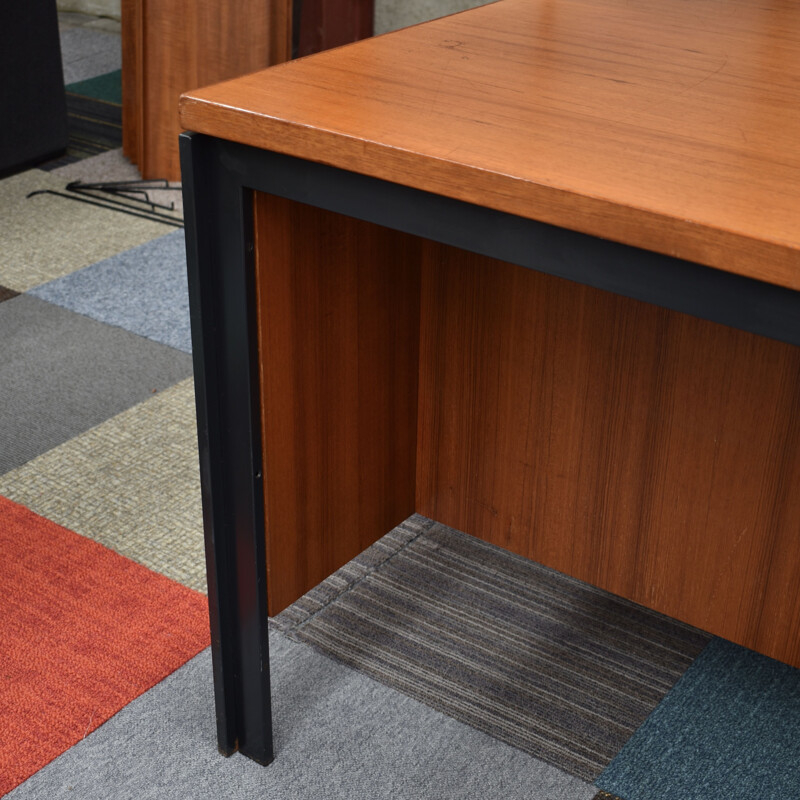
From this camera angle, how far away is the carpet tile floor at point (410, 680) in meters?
1.16

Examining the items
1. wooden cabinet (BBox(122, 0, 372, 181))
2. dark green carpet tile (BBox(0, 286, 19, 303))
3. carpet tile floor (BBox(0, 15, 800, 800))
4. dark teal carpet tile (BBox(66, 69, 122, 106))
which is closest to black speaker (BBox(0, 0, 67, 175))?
wooden cabinet (BBox(122, 0, 372, 181))

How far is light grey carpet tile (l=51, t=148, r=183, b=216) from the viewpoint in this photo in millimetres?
2787

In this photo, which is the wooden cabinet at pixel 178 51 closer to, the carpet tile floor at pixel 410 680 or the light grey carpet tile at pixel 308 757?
the carpet tile floor at pixel 410 680

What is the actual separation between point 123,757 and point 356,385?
473 millimetres

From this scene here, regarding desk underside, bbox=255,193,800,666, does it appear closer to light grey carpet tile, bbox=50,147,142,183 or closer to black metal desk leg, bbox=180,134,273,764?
black metal desk leg, bbox=180,134,273,764

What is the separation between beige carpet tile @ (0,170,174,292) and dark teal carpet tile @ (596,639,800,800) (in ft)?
5.27

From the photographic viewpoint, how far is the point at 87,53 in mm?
4031

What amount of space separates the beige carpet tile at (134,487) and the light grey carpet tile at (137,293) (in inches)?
11.7

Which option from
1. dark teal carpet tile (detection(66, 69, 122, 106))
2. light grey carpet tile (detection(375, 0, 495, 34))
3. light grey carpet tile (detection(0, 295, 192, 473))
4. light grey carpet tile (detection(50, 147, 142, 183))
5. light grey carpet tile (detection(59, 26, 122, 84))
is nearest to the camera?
light grey carpet tile (detection(0, 295, 192, 473))

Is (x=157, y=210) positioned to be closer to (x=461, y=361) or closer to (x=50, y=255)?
(x=50, y=255)

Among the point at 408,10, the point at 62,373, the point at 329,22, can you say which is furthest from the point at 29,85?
the point at 408,10

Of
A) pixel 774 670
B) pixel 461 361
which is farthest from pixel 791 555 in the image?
pixel 461 361

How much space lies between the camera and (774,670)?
1.33 meters

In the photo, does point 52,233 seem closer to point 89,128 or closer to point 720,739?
point 89,128
